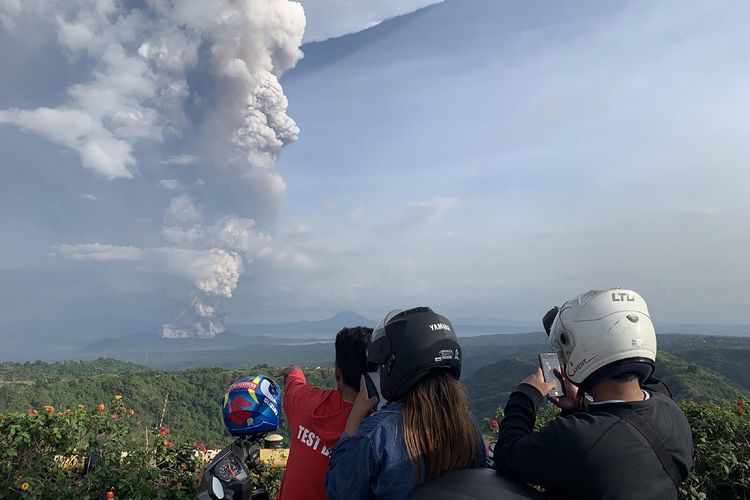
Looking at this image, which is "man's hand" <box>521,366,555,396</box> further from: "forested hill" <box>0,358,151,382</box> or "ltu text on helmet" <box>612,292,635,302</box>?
"forested hill" <box>0,358,151,382</box>

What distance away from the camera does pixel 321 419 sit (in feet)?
8.64

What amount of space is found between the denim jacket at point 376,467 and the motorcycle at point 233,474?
108 centimetres

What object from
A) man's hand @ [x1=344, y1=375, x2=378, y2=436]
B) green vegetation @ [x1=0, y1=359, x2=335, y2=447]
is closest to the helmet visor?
man's hand @ [x1=344, y1=375, x2=378, y2=436]

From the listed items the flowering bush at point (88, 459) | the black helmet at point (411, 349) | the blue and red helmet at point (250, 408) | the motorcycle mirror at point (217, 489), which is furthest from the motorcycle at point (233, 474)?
the flowering bush at point (88, 459)

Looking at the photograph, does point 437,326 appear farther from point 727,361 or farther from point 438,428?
point 727,361

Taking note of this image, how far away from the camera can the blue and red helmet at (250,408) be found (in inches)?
114

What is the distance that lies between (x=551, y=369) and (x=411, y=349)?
764 millimetres

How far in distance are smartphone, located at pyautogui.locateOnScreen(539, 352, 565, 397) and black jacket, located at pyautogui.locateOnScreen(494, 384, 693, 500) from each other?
30 centimetres

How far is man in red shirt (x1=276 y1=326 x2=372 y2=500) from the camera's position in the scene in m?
2.59

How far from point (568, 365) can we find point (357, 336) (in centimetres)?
108

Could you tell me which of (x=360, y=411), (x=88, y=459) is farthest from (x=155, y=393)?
(x=360, y=411)

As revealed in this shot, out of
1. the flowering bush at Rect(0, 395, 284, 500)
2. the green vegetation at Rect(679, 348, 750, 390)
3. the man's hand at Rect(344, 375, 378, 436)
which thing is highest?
the man's hand at Rect(344, 375, 378, 436)

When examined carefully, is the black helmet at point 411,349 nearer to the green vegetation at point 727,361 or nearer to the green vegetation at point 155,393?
the green vegetation at point 155,393

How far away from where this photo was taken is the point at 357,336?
2.70 m
